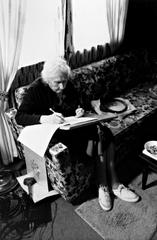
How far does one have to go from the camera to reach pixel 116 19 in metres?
2.68

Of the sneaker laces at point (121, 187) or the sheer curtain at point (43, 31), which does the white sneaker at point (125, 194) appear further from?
the sheer curtain at point (43, 31)

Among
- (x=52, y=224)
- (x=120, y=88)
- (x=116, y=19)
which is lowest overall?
(x=52, y=224)

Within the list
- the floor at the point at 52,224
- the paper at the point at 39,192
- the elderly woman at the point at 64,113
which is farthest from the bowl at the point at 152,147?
the paper at the point at 39,192

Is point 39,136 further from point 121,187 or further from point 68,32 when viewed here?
point 68,32

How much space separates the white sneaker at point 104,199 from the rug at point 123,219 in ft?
0.11

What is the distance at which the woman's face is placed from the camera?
5.67 ft

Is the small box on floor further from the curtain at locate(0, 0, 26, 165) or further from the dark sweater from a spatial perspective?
the curtain at locate(0, 0, 26, 165)

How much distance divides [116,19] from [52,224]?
2.14 metres

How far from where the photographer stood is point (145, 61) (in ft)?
9.52

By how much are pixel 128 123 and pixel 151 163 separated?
0.49 m

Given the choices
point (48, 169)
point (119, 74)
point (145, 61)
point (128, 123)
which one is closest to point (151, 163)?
point (128, 123)

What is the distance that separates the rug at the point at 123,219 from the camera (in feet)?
5.51

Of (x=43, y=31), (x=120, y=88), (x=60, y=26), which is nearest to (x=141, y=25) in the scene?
(x=120, y=88)

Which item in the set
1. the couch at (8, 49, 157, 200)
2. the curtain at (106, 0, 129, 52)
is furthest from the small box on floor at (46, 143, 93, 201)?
the curtain at (106, 0, 129, 52)
